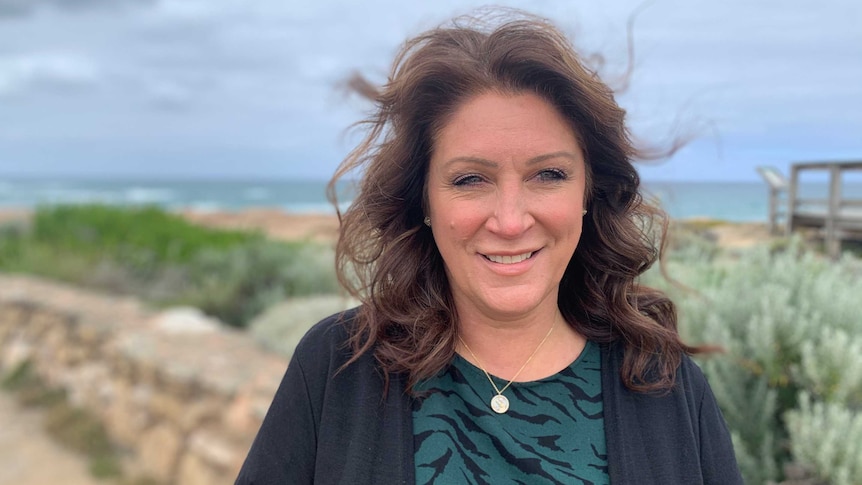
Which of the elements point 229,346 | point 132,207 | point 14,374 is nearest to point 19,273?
point 14,374

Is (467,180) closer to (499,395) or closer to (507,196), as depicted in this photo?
(507,196)

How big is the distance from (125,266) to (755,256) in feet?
26.6

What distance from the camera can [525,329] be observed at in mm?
1878

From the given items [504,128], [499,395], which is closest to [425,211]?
[504,128]

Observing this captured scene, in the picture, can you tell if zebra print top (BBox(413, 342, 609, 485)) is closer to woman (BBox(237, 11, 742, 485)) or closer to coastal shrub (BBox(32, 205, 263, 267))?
woman (BBox(237, 11, 742, 485))

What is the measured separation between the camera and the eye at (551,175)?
5.56 ft

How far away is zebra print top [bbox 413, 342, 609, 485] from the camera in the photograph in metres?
1.61

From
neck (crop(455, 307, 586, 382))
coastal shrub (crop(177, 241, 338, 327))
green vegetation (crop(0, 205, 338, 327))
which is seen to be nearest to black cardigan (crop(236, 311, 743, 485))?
neck (crop(455, 307, 586, 382))

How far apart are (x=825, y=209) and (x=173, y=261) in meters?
7.88

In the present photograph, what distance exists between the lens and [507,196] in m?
1.66

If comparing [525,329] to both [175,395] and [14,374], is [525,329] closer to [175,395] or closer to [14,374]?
[175,395]

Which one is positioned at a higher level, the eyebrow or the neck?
the eyebrow

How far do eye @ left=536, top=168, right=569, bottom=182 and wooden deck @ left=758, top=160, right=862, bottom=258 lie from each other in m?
4.74

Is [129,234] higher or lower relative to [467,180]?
lower
